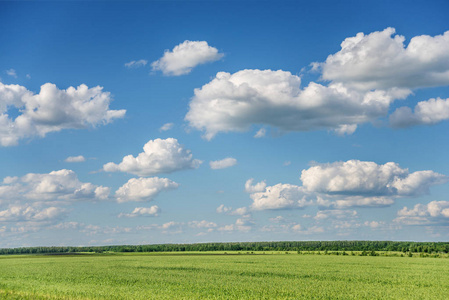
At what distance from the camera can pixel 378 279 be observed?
1829 inches

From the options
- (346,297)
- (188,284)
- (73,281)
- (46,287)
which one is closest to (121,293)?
(188,284)

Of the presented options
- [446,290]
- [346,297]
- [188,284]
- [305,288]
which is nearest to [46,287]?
[188,284]

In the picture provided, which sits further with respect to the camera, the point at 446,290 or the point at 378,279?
the point at 378,279

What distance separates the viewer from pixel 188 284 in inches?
1572

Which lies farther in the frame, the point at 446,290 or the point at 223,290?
the point at 446,290

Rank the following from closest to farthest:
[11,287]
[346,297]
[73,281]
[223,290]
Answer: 1. [346,297]
2. [223,290]
3. [11,287]
4. [73,281]

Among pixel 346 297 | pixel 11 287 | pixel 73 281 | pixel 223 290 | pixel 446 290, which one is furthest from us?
pixel 73 281

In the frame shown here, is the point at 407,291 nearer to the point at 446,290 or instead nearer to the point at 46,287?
the point at 446,290

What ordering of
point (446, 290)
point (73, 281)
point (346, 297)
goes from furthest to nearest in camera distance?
1. point (73, 281)
2. point (446, 290)
3. point (346, 297)

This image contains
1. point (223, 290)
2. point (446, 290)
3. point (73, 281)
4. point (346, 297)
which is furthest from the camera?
point (73, 281)

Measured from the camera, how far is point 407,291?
3644 cm

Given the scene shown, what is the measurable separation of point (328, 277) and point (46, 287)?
3259 cm

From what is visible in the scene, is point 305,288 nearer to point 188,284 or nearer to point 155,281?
point 188,284

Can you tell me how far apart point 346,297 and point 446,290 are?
43.1ft
